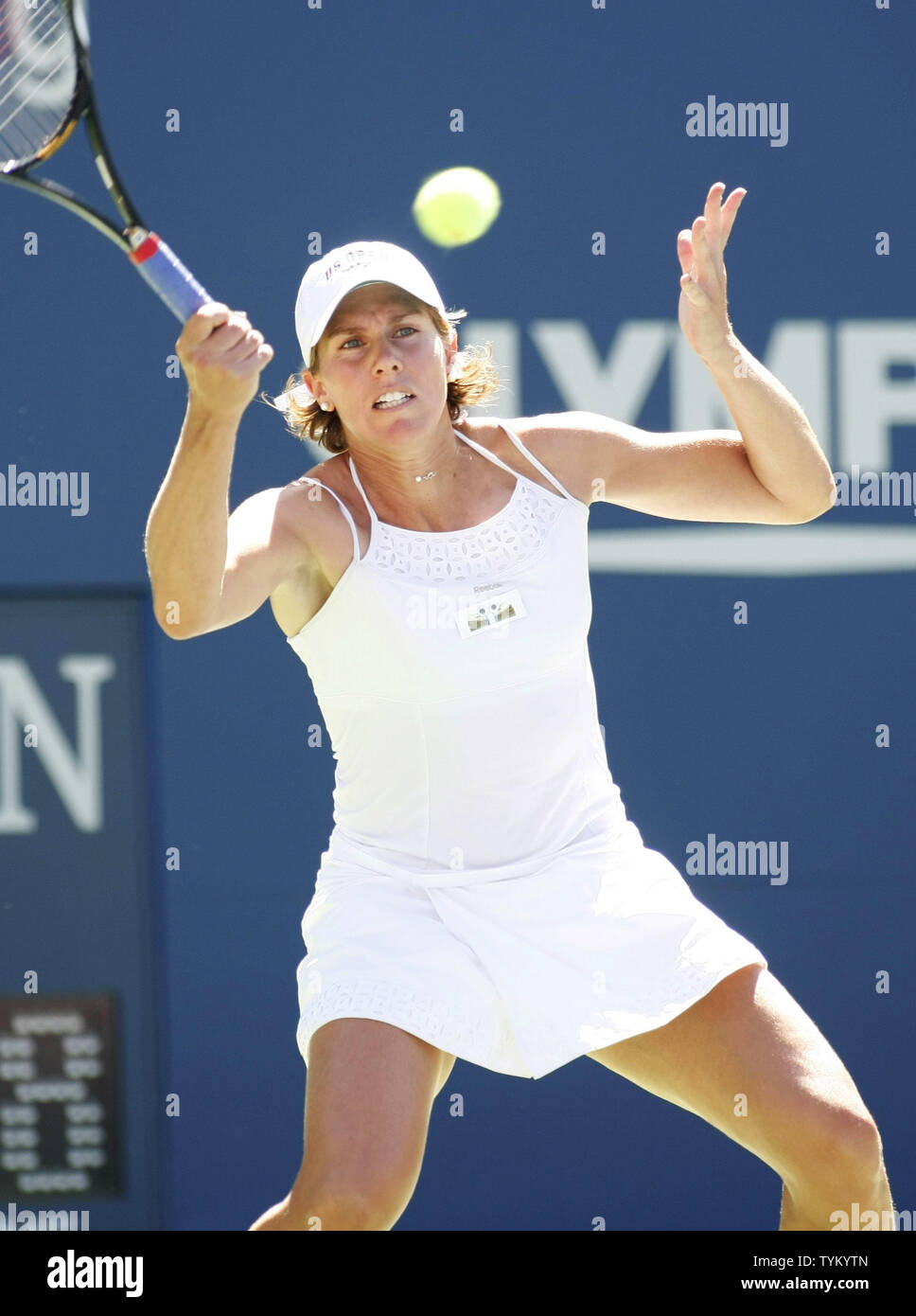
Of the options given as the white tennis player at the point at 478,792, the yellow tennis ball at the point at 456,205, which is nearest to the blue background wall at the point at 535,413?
the yellow tennis ball at the point at 456,205

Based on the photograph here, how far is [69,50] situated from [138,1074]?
6.01ft

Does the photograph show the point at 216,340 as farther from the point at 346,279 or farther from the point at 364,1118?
the point at 364,1118

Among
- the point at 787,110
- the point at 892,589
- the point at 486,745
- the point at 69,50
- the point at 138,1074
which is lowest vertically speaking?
the point at 138,1074

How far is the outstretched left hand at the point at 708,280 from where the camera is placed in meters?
2.39

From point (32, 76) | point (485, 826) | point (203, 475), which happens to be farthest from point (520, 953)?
point (32, 76)

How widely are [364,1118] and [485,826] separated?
0.43 m

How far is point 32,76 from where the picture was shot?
2.54m

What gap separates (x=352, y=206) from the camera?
332 cm

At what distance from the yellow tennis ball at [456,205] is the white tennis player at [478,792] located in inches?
34.9

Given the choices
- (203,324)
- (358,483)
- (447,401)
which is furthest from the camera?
(447,401)
